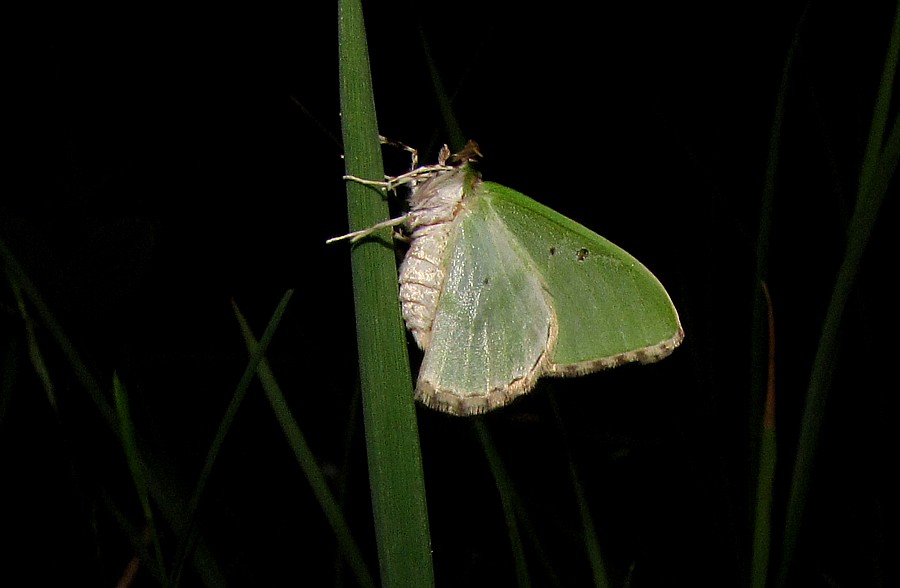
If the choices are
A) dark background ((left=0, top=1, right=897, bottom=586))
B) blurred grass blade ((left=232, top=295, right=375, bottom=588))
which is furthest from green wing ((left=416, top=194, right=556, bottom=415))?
dark background ((left=0, top=1, right=897, bottom=586))

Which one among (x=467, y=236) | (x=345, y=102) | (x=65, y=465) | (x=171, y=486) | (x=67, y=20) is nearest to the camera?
(x=345, y=102)

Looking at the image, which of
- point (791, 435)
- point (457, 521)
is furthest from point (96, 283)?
point (791, 435)

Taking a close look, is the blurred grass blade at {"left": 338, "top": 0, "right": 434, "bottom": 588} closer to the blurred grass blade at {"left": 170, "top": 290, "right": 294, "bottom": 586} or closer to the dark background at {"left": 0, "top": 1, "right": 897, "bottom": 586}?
the blurred grass blade at {"left": 170, "top": 290, "right": 294, "bottom": 586}

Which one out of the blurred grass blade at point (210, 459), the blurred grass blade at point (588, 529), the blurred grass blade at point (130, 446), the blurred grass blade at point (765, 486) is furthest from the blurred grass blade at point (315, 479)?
the blurred grass blade at point (765, 486)

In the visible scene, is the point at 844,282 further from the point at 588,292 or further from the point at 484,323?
the point at 484,323

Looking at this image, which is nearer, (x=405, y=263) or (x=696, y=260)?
(x=405, y=263)

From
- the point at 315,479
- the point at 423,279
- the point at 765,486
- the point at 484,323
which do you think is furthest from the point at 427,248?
the point at 765,486

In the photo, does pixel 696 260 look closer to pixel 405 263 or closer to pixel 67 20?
pixel 405 263
